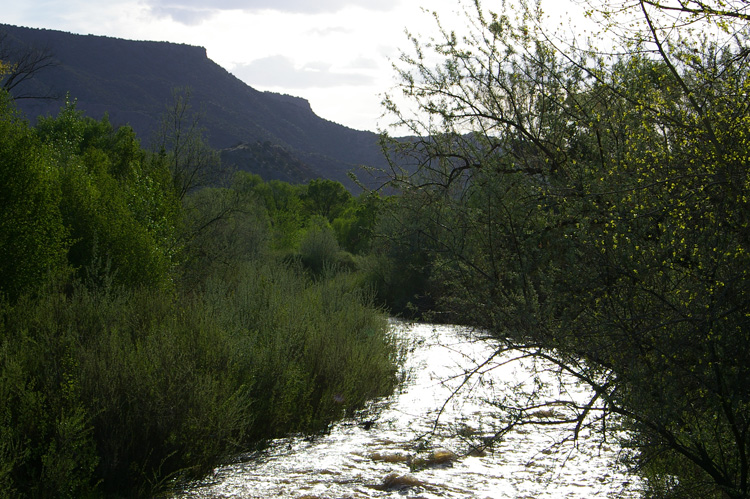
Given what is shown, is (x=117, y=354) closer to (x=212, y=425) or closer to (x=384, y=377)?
(x=212, y=425)

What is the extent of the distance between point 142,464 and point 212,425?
72 cm

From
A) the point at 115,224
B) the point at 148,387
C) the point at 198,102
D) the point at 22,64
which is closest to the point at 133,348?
the point at 148,387

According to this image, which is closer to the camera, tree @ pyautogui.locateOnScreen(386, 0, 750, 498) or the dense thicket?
tree @ pyautogui.locateOnScreen(386, 0, 750, 498)

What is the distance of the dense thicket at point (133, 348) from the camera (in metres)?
5.93

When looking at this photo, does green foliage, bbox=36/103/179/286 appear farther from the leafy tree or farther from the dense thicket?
the leafy tree

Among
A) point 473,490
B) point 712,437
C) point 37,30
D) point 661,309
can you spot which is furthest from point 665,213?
point 37,30

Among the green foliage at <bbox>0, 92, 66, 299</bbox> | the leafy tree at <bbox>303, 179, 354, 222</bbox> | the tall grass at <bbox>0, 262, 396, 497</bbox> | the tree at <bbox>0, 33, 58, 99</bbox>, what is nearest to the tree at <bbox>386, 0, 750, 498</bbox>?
the tall grass at <bbox>0, 262, 396, 497</bbox>

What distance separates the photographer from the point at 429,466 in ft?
23.9

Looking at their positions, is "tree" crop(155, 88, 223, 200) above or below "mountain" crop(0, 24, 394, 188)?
below

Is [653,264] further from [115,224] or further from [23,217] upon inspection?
[115,224]

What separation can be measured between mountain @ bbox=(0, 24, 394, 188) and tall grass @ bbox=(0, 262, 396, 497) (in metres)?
83.3

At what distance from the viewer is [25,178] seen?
9461mm

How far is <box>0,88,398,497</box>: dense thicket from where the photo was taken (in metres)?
5.93

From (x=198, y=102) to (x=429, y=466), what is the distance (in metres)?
122
